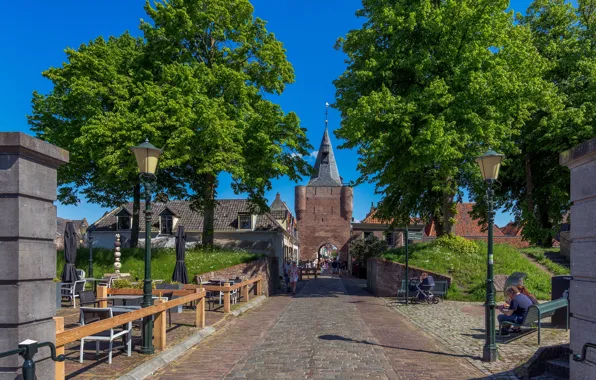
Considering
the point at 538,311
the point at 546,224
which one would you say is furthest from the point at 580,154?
the point at 546,224

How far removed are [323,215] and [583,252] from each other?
178ft

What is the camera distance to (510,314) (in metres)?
10.4

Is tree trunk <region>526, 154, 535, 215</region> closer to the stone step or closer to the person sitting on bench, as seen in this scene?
the person sitting on bench

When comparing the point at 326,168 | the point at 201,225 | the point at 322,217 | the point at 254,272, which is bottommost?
the point at 254,272

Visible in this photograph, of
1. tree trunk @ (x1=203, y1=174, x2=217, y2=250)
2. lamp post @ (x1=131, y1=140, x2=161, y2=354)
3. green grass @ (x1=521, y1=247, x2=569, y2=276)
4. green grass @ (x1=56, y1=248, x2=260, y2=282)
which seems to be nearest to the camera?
lamp post @ (x1=131, y1=140, x2=161, y2=354)

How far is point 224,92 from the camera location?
2433cm

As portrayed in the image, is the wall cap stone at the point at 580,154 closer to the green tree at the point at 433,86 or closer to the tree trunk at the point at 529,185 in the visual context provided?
the green tree at the point at 433,86

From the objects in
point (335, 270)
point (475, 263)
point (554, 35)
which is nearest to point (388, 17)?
point (475, 263)

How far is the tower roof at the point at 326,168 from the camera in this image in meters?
60.4

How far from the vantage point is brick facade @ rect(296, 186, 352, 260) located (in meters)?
59.1

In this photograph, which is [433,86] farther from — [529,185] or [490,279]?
[529,185]

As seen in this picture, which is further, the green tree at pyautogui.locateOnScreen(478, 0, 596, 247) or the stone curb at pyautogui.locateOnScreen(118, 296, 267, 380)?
the green tree at pyautogui.locateOnScreen(478, 0, 596, 247)

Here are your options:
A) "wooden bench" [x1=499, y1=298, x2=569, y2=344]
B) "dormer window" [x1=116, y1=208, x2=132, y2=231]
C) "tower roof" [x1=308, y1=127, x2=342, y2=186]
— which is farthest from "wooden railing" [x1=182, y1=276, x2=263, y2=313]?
"tower roof" [x1=308, y1=127, x2=342, y2=186]

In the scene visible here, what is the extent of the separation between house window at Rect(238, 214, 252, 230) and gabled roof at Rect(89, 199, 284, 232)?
13.8 inches
